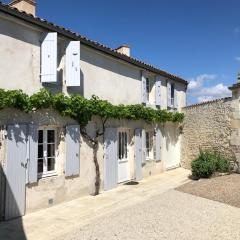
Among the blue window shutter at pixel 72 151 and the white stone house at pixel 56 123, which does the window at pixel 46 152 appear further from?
the blue window shutter at pixel 72 151

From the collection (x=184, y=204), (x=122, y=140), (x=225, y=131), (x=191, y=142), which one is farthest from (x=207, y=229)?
(x=191, y=142)

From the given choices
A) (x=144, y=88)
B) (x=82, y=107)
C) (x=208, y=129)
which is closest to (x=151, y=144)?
(x=144, y=88)

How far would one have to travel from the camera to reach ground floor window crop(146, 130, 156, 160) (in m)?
14.1

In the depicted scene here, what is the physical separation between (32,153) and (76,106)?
1974 millimetres

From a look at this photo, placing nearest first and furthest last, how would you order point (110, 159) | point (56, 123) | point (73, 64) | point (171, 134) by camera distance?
point (56, 123)
point (73, 64)
point (110, 159)
point (171, 134)

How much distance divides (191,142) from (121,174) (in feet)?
17.0

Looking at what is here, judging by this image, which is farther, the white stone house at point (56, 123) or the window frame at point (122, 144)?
the window frame at point (122, 144)

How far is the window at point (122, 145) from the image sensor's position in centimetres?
1214

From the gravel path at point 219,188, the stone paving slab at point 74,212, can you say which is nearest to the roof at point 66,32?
the stone paving slab at point 74,212

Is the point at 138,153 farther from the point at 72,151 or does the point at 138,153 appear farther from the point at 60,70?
the point at 60,70

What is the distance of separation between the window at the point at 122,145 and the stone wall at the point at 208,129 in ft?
14.9

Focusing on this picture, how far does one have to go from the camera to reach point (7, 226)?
711cm

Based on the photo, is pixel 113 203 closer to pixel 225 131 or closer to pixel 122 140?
pixel 122 140

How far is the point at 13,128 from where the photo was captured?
304 inches
